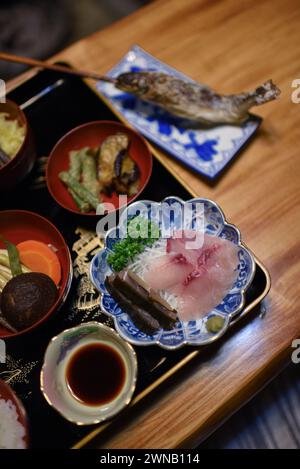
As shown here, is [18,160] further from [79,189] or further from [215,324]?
[215,324]

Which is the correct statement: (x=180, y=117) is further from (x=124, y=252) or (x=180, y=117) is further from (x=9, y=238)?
(x=9, y=238)

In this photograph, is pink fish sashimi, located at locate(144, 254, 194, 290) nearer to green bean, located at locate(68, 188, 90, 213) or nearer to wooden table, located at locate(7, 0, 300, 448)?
wooden table, located at locate(7, 0, 300, 448)

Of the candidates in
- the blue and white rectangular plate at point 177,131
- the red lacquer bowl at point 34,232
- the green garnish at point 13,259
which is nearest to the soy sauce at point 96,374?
the red lacquer bowl at point 34,232

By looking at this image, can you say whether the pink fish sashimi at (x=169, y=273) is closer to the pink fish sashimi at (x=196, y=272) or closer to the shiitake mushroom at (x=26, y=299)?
the pink fish sashimi at (x=196, y=272)

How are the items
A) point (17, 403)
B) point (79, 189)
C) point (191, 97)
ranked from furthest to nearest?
1. point (191, 97)
2. point (79, 189)
3. point (17, 403)

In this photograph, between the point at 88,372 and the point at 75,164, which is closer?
the point at 88,372

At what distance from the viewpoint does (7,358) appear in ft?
5.73

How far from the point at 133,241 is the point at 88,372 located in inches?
21.3

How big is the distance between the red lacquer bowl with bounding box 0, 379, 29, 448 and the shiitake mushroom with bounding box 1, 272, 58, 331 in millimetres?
216

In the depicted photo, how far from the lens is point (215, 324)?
161 cm

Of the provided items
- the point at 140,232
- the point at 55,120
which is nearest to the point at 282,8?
the point at 55,120

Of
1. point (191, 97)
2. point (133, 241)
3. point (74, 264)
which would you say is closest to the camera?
point (133, 241)

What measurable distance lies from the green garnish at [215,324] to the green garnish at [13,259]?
81 centimetres

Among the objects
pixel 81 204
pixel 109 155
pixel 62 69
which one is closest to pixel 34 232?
pixel 81 204
